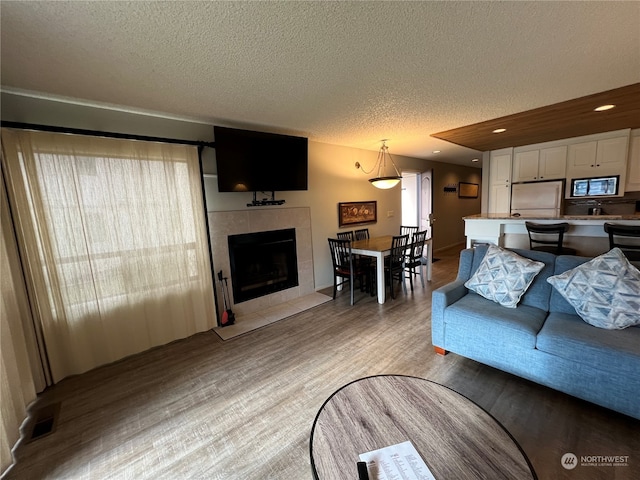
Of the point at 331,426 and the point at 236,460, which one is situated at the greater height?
the point at 331,426

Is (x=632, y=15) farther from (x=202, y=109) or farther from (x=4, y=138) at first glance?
(x=4, y=138)

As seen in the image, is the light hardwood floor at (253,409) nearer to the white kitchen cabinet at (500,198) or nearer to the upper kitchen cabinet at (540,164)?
the white kitchen cabinet at (500,198)

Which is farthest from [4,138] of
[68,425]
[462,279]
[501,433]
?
[462,279]

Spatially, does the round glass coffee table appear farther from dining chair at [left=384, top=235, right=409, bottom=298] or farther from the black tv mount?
the black tv mount

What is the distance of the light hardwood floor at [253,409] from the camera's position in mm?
1491

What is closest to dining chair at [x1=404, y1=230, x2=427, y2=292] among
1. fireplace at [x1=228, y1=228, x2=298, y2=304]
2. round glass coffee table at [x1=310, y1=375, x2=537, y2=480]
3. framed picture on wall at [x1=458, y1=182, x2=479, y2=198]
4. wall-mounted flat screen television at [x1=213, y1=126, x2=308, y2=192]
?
fireplace at [x1=228, y1=228, x2=298, y2=304]

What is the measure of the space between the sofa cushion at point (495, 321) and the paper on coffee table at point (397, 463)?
4.36 ft

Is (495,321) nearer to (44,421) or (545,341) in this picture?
(545,341)

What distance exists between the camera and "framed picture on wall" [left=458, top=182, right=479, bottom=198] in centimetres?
753

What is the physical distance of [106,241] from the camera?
242cm

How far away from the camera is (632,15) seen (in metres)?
1.45

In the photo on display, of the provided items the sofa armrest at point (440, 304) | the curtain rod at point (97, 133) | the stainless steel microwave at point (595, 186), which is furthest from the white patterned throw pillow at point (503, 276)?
the stainless steel microwave at point (595, 186)

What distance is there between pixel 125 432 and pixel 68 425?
47cm

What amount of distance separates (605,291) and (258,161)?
345 centimetres
